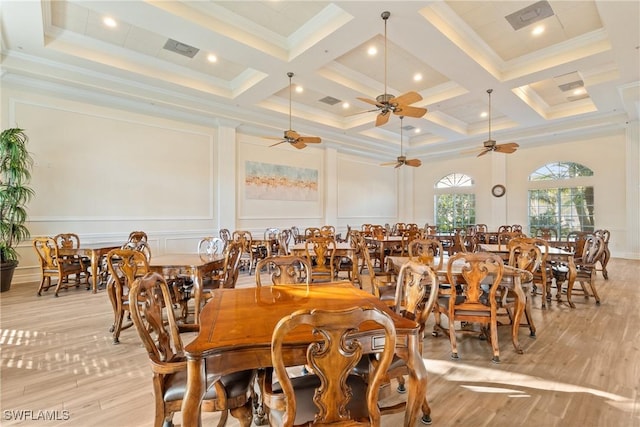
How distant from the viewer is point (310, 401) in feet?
4.63

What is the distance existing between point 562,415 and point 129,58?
7.62 m

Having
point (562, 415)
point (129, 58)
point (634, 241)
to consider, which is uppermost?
point (129, 58)

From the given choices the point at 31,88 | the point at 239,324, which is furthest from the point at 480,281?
the point at 31,88

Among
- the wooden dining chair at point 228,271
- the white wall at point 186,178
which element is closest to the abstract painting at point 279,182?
the white wall at point 186,178

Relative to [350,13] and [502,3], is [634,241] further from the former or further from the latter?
[350,13]

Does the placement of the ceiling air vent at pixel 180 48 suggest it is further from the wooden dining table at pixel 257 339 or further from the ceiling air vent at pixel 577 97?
the ceiling air vent at pixel 577 97

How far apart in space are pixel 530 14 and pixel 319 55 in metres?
3.21

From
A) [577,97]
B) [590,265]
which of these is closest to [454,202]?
[577,97]

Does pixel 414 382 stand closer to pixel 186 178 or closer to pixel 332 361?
pixel 332 361

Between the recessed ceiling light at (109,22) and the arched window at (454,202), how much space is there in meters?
11.0

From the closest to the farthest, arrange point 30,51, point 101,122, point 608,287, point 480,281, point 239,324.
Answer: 1. point 239,324
2. point 480,281
3. point 30,51
4. point 608,287
5. point 101,122

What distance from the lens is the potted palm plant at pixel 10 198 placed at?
491cm

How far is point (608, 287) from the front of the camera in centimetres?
542

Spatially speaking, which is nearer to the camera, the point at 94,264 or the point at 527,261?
the point at 527,261
